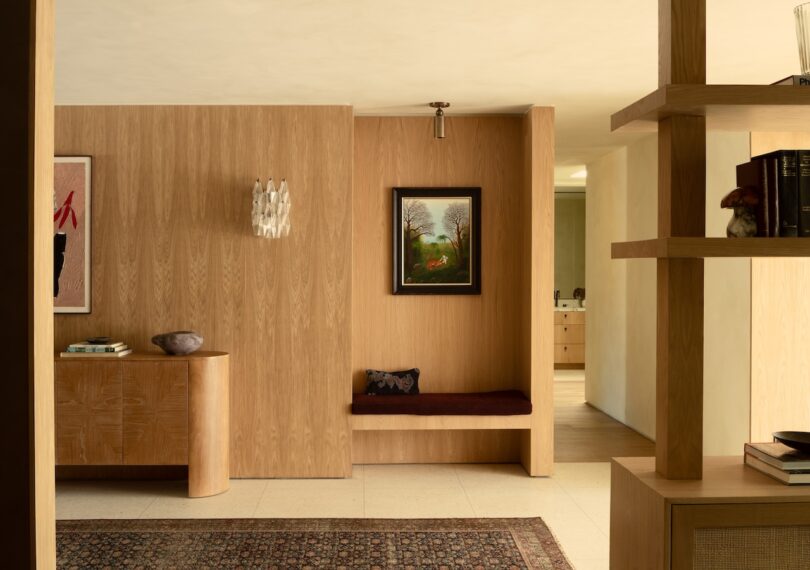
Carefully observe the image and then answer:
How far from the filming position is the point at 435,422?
5.50 meters

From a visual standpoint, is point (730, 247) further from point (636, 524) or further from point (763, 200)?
point (636, 524)

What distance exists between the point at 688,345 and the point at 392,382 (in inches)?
151

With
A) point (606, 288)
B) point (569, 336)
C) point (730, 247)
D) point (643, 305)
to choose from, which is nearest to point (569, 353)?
point (569, 336)

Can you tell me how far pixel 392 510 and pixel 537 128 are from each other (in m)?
2.78

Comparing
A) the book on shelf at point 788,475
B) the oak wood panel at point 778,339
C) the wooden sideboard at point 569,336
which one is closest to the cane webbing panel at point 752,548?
the book on shelf at point 788,475

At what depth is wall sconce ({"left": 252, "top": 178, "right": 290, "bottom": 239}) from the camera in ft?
17.7

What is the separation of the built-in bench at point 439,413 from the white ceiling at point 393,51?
208cm

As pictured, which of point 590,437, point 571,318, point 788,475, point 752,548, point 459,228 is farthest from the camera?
point 571,318

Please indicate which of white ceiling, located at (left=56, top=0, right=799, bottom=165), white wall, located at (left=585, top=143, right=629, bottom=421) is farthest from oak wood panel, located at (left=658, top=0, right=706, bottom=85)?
white wall, located at (left=585, top=143, right=629, bottom=421)

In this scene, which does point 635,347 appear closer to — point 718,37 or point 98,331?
point 718,37

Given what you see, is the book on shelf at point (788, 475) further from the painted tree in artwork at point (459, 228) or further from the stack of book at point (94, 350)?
the stack of book at point (94, 350)

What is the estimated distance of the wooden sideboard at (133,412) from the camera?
515 cm

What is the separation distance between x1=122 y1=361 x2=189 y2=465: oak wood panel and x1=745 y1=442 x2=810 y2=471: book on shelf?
12.3ft

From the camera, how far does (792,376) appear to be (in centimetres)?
538
